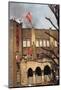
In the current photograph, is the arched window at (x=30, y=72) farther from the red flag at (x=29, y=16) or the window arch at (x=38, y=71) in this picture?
the red flag at (x=29, y=16)

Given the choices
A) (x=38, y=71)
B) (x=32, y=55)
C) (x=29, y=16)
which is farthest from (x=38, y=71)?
(x=29, y=16)

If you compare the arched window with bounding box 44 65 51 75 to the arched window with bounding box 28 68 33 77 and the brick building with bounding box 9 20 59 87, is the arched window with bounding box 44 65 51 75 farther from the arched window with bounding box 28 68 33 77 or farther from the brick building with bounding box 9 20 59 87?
the arched window with bounding box 28 68 33 77

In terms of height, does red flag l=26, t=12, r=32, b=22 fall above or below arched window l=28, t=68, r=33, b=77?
above

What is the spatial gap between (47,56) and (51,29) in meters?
0.26

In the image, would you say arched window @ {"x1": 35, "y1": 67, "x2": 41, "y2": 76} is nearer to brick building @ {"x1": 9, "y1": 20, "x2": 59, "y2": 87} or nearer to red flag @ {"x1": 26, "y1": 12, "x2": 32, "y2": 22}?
brick building @ {"x1": 9, "y1": 20, "x2": 59, "y2": 87}

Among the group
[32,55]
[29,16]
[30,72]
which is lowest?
[30,72]

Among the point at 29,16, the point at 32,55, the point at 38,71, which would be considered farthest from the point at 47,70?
the point at 29,16

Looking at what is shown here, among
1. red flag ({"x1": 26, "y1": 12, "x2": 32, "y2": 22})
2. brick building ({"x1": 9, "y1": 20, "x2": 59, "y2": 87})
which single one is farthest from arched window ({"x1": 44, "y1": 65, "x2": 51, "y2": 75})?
red flag ({"x1": 26, "y1": 12, "x2": 32, "y2": 22})

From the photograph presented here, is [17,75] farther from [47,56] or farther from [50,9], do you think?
[50,9]

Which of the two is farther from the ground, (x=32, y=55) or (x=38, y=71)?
(x=32, y=55)

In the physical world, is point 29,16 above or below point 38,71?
above

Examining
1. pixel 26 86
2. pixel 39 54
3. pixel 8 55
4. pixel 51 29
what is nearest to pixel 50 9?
pixel 51 29

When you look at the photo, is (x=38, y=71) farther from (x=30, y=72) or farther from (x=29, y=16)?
(x=29, y=16)

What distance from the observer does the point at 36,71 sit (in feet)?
7.26
